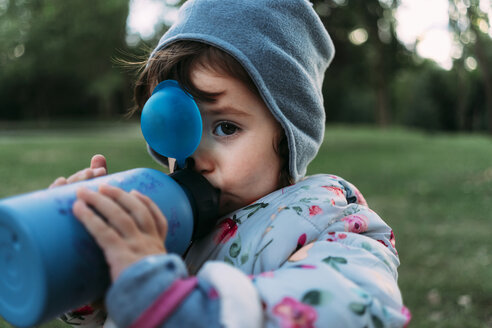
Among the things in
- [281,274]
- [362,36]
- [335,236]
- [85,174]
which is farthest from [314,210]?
[362,36]

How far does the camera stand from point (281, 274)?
1049 millimetres

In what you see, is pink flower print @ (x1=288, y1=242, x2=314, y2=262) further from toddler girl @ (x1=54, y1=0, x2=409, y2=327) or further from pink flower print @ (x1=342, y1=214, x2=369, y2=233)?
pink flower print @ (x1=342, y1=214, x2=369, y2=233)

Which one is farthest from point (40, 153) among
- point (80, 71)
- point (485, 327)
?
point (80, 71)

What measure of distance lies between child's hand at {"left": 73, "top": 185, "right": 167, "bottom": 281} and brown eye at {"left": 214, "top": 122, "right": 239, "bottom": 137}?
42 centimetres

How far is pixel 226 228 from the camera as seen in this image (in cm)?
142

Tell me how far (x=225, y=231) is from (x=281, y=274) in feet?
1.28

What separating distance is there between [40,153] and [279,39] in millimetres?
11351

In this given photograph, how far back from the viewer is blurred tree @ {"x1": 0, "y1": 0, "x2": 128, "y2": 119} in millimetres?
16766

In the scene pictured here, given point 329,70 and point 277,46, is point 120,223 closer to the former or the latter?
point 277,46

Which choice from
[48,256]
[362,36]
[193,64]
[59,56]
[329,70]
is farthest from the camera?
[59,56]

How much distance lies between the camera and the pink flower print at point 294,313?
94 cm

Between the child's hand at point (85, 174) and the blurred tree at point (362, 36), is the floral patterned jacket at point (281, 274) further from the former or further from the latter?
the blurred tree at point (362, 36)

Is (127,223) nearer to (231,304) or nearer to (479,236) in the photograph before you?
(231,304)

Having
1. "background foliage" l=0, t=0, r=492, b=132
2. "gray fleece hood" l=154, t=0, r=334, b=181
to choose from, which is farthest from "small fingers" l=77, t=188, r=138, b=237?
"background foliage" l=0, t=0, r=492, b=132
